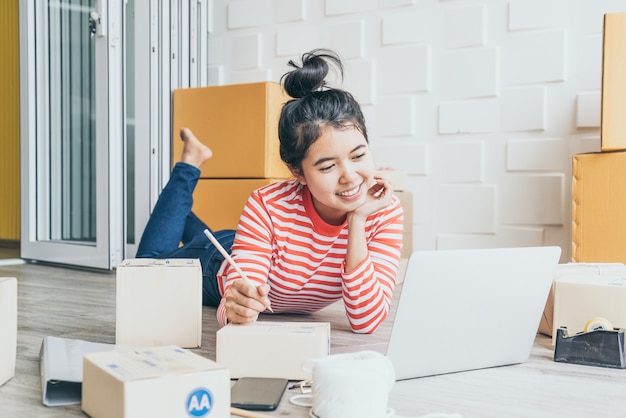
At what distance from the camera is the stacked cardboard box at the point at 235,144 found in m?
2.61

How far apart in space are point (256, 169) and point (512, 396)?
5.61 feet

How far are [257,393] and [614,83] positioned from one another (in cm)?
159

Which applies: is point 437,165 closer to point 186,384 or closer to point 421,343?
point 421,343

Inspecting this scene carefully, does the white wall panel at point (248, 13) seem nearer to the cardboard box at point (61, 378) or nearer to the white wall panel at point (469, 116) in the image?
the white wall panel at point (469, 116)

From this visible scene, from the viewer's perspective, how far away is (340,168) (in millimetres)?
1305

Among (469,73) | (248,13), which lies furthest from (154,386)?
(248,13)

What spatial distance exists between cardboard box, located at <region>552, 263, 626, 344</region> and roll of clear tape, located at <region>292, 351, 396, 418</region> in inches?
25.3

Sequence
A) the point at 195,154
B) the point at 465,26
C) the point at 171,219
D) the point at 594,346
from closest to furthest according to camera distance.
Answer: the point at 594,346 → the point at 171,219 → the point at 195,154 → the point at 465,26

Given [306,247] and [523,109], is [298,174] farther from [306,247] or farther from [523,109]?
[523,109]

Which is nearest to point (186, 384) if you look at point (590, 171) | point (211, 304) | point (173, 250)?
point (211, 304)

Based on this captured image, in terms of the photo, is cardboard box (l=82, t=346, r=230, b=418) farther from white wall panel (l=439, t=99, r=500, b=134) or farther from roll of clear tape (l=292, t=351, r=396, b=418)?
white wall panel (l=439, t=99, r=500, b=134)

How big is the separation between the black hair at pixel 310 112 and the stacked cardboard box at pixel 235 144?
117 centimetres

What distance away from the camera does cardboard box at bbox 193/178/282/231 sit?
8.72 ft

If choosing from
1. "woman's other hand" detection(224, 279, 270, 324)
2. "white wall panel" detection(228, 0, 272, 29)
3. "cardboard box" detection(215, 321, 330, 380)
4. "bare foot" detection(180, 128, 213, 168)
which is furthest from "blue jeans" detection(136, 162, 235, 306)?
"white wall panel" detection(228, 0, 272, 29)
